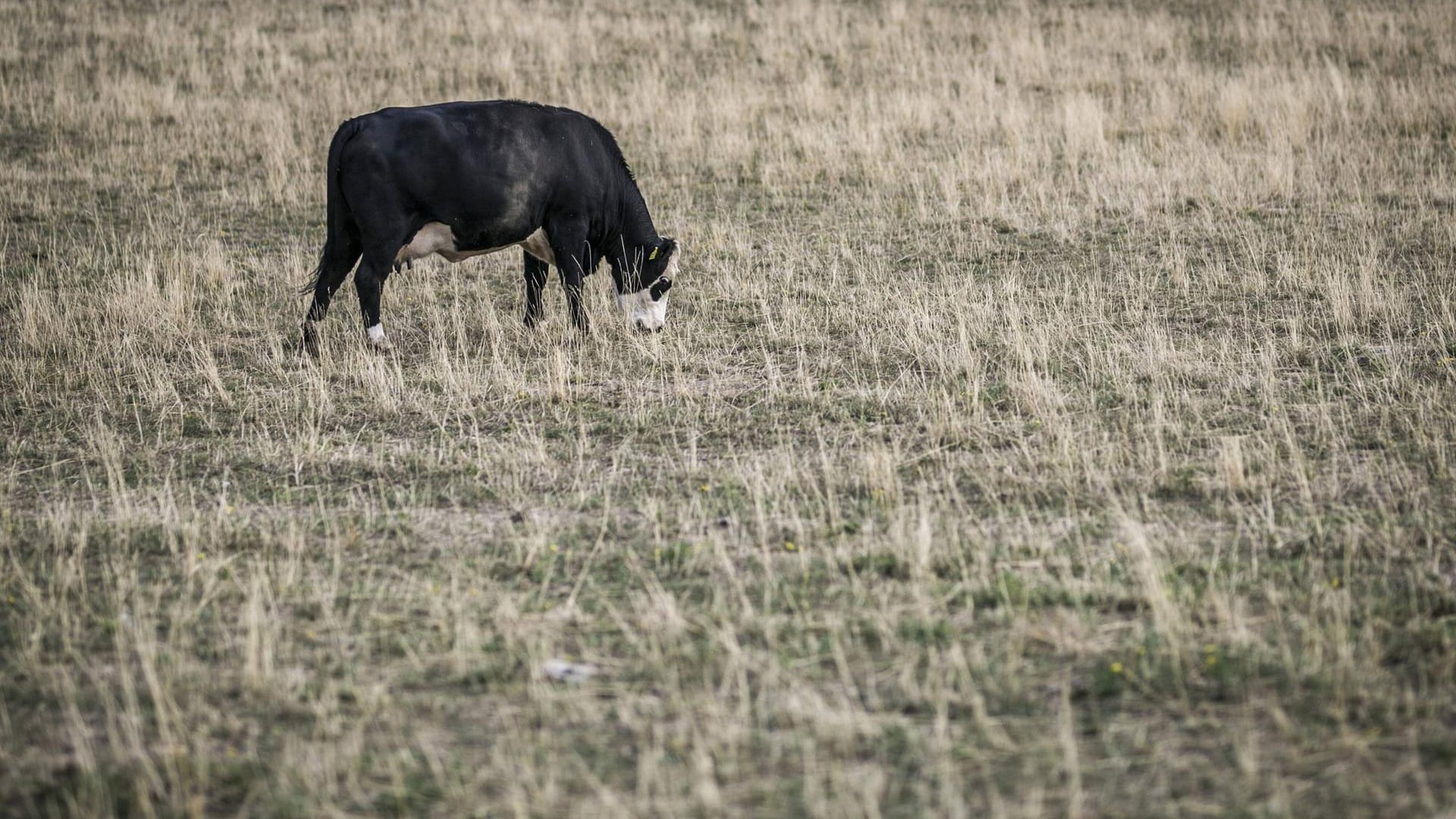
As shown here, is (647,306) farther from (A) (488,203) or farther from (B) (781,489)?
(B) (781,489)

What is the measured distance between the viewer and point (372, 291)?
966cm

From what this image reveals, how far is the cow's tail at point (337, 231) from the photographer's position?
30.8 feet

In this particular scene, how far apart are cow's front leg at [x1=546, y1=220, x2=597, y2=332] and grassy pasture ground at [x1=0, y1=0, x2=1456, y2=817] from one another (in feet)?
1.09

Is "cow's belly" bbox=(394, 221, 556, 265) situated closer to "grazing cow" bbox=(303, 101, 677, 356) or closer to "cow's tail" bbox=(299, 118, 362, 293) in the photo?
"grazing cow" bbox=(303, 101, 677, 356)

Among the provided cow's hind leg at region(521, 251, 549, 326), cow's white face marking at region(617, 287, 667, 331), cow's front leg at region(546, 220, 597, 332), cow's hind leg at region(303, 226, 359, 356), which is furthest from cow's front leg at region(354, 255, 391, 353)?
cow's white face marking at region(617, 287, 667, 331)

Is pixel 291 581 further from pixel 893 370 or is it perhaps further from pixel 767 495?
pixel 893 370

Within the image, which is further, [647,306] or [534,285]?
[534,285]

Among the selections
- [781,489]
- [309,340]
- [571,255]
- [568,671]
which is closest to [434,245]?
[571,255]

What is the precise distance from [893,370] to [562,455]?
257 cm

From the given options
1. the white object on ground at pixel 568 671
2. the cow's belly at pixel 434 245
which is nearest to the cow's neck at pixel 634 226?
the cow's belly at pixel 434 245

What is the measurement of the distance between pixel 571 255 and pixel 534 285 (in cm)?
57

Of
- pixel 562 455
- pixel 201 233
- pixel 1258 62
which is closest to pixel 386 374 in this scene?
pixel 562 455

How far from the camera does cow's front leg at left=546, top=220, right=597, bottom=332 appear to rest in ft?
33.3

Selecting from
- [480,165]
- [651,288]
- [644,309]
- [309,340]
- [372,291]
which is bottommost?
[309,340]
